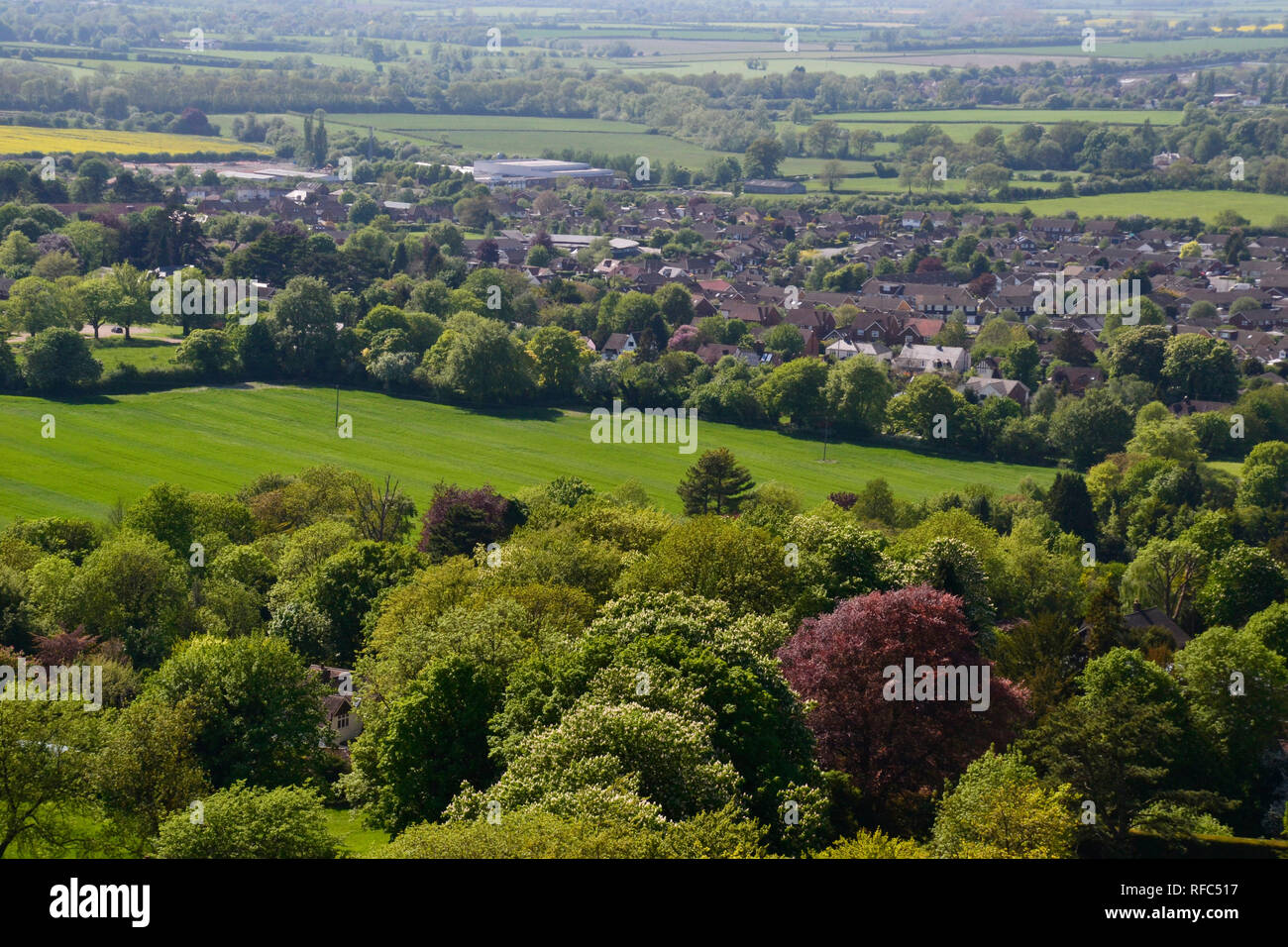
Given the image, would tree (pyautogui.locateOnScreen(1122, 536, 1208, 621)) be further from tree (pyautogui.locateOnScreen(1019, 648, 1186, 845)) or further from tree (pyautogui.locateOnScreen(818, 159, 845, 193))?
tree (pyautogui.locateOnScreen(818, 159, 845, 193))

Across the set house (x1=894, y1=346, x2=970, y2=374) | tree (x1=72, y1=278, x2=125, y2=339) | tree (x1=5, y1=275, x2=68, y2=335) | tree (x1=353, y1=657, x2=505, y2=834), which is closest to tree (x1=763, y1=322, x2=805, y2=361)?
house (x1=894, y1=346, x2=970, y2=374)

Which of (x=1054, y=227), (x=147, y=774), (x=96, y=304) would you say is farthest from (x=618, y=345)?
(x=147, y=774)

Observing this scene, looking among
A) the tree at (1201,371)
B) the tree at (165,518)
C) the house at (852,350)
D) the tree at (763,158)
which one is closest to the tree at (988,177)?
the tree at (763,158)

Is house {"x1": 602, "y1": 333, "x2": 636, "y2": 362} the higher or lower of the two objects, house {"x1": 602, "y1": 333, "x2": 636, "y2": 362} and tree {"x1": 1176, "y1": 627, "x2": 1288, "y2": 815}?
the higher

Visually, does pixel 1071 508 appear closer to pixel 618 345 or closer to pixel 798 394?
pixel 798 394
